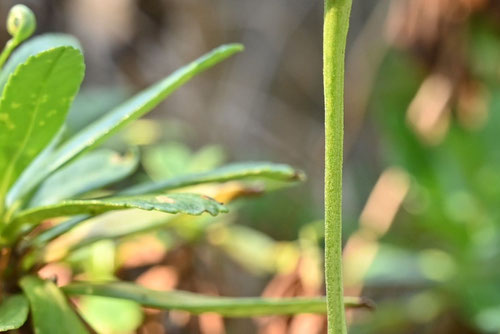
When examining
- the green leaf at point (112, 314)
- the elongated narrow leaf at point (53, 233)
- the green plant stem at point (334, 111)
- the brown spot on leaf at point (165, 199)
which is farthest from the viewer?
the green leaf at point (112, 314)

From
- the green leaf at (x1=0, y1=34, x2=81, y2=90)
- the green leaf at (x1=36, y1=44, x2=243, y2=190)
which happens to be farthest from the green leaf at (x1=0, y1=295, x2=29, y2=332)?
the green leaf at (x1=0, y1=34, x2=81, y2=90)

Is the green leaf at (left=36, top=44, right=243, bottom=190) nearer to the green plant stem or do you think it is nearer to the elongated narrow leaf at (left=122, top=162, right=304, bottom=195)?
the elongated narrow leaf at (left=122, top=162, right=304, bottom=195)

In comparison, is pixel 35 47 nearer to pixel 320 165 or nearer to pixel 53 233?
pixel 53 233

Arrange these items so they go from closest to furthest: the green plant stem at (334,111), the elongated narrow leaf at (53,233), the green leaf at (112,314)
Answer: the green plant stem at (334,111) < the elongated narrow leaf at (53,233) < the green leaf at (112,314)

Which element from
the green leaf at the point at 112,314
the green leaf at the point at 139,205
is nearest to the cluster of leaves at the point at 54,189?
the green leaf at the point at 139,205

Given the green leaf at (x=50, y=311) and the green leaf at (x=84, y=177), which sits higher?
the green leaf at (x=84, y=177)

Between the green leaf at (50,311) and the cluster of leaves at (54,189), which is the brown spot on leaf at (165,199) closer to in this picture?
the cluster of leaves at (54,189)

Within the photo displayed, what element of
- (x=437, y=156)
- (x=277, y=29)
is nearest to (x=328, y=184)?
(x=437, y=156)
